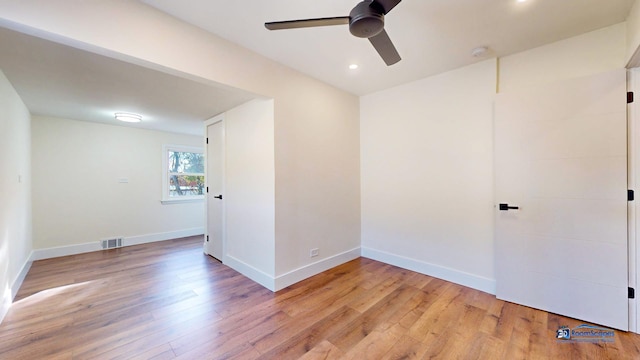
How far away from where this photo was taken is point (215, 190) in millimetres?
4062

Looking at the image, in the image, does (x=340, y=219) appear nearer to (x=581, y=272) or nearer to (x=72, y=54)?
(x=581, y=272)

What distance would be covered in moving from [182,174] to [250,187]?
3372mm

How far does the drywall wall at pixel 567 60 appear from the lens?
212 cm

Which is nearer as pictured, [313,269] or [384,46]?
[384,46]

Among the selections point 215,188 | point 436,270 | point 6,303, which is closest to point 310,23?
point 436,270

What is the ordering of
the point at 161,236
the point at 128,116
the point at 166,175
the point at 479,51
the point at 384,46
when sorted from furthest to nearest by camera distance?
the point at 166,175
the point at 161,236
the point at 128,116
the point at 479,51
the point at 384,46

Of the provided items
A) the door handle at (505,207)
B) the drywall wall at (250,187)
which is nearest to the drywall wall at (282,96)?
the drywall wall at (250,187)

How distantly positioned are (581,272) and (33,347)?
4.54 meters

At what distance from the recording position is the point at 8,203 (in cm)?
260

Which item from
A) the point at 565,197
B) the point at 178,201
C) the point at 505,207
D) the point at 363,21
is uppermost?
the point at 363,21

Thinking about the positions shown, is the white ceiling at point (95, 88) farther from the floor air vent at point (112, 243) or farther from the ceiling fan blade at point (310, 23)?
the floor air vent at point (112, 243)

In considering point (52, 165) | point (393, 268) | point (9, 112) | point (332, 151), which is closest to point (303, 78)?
point (332, 151)

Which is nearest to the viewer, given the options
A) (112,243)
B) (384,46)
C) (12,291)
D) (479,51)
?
(384,46)

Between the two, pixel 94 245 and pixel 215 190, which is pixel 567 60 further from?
pixel 94 245
